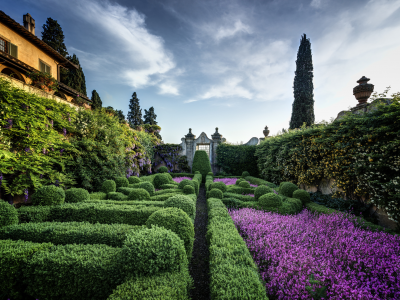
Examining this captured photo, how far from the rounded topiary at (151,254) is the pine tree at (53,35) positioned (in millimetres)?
22760

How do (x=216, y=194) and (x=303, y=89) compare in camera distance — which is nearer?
(x=216, y=194)

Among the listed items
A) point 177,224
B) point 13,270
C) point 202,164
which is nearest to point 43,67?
point 202,164

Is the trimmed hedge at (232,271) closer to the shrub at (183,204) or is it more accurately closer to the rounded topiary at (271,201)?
the shrub at (183,204)

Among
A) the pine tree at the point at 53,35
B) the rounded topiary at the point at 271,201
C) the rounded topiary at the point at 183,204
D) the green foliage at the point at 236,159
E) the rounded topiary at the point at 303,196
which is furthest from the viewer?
the pine tree at the point at 53,35

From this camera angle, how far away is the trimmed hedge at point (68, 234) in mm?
2812

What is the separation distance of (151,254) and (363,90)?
8966 millimetres

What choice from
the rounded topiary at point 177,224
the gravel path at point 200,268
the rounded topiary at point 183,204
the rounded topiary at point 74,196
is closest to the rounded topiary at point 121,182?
the rounded topiary at point 74,196

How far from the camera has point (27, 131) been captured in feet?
15.2

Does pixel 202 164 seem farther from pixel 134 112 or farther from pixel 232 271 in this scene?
pixel 134 112

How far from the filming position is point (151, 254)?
6.17 ft

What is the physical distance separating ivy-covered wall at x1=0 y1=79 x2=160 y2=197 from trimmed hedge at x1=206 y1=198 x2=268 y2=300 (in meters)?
5.00

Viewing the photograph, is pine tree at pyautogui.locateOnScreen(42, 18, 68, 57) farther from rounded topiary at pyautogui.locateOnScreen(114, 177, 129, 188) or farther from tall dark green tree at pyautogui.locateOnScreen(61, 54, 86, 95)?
rounded topiary at pyautogui.locateOnScreen(114, 177, 129, 188)

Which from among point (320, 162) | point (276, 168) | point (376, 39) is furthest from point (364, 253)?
point (276, 168)

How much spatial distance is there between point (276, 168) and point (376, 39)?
6.51m
